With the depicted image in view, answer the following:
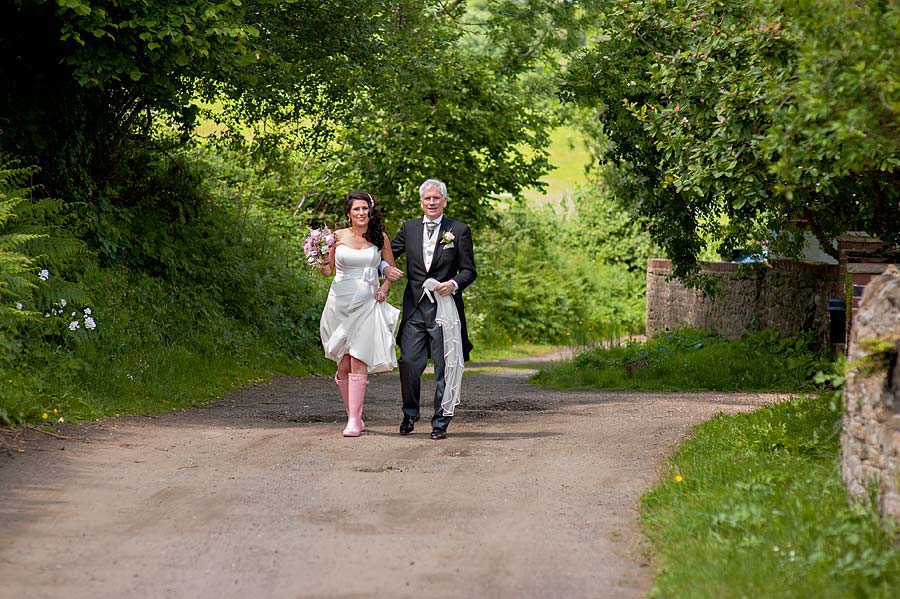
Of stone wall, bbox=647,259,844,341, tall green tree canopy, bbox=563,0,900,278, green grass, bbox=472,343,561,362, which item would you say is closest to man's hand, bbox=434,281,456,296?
tall green tree canopy, bbox=563,0,900,278

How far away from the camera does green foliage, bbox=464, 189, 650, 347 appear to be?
36094 millimetres

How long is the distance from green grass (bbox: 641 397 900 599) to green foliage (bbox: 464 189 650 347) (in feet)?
81.5

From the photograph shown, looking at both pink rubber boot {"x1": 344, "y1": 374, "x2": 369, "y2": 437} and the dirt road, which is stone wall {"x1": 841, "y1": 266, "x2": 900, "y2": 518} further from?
pink rubber boot {"x1": 344, "y1": 374, "x2": 369, "y2": 437}

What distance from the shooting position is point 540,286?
1473 inches

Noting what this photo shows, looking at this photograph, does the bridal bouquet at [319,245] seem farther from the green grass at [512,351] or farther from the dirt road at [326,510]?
the green grass at [512,351]

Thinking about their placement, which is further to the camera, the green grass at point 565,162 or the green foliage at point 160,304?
the green grass at point 565,162

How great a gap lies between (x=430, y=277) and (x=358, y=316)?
29.1 inches

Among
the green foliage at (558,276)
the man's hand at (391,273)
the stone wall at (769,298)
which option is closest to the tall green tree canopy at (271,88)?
the man's hand at (391,273)

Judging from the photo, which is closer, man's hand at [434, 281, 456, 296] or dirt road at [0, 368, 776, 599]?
dirt road at [0, 368, 776, 599]

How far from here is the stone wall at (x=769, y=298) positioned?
61.0 feet

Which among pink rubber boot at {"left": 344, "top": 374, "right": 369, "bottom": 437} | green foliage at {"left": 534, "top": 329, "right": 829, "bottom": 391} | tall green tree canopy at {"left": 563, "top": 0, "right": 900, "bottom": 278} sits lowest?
green foliage at {"left": 534, "top": 329, "right": 829, "bottom": 391}

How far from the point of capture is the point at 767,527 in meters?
6.41

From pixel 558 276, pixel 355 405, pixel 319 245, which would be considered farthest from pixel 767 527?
pixel 558 276

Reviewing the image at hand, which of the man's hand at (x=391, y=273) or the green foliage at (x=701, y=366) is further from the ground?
the man's hand at (x=391, y=273)
